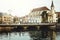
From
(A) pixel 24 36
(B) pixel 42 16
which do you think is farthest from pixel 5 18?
(B) pixel 42 16

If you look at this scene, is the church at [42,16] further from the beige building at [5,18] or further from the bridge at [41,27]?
the beige building at [5,18]

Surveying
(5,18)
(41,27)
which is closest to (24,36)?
(41,27)

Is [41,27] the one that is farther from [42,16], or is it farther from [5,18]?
[5,18]

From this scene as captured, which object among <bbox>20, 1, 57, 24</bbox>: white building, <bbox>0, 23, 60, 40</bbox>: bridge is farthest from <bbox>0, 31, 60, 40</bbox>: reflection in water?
<bbox>20, 1, 57, 24</bbox>: white building

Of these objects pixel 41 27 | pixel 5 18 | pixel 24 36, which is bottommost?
pixel 24 36

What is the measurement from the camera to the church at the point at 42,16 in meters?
2.43

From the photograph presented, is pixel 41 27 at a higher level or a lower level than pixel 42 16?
lower

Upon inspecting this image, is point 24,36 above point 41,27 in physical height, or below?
below

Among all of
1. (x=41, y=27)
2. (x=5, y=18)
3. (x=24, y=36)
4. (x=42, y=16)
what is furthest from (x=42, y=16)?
(x=5, y=18)

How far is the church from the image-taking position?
2.43 metres

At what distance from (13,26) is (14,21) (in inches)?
4.6

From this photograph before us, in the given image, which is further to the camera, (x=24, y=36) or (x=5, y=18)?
(x=24, y=36)

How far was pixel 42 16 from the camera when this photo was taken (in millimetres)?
2475

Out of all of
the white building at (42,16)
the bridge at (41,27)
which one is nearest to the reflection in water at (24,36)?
the bridge at (41,27)
